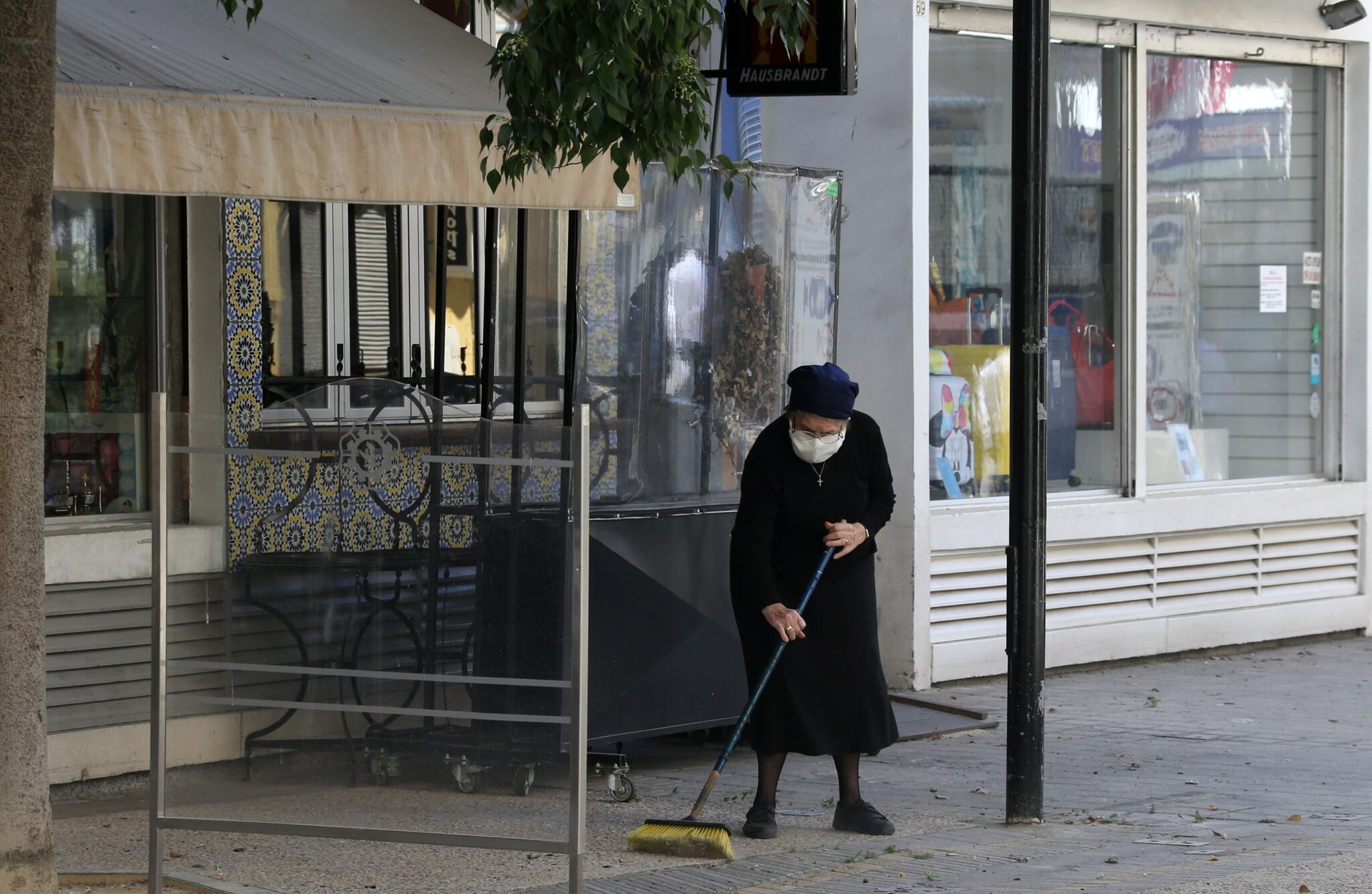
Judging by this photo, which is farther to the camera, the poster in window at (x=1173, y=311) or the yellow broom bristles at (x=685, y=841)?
the poster in window at (x=1173, y=311)

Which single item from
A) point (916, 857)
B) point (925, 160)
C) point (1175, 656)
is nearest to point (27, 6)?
point (916, 857)

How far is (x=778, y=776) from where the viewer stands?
20.2ft

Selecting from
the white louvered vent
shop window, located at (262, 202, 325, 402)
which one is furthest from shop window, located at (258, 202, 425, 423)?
the white louvered vent

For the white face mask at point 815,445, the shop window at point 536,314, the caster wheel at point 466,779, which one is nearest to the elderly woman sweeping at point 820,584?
the white face mask at point 815,445

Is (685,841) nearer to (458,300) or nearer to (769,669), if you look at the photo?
(769,669)

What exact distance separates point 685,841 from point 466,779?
103 cm

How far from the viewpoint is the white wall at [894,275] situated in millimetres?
9102

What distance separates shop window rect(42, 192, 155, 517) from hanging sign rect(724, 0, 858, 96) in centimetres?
256

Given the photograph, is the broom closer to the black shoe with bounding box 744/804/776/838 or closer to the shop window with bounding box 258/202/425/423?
the black shoe with bounding box 744/804/776/838

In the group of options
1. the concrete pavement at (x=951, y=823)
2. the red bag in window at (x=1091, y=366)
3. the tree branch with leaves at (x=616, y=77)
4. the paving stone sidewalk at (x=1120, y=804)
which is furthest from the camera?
the red bag in window at (x=1091, y=366)

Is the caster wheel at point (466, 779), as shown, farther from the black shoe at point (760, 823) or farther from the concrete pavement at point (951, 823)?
the black shoe at point (760, 823)

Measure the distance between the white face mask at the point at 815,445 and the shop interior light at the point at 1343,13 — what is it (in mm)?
6785

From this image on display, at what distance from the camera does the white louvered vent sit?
9.42 meters

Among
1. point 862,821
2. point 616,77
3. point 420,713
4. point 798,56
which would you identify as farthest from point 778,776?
point 798,56
